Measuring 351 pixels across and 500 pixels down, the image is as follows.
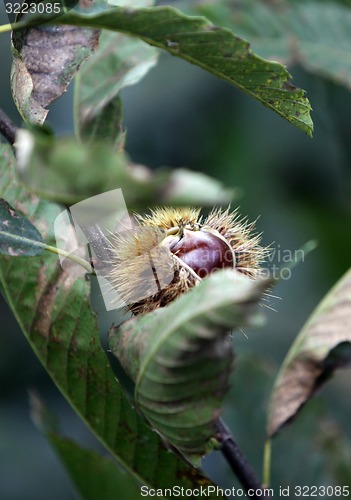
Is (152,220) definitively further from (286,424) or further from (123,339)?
(286,424)

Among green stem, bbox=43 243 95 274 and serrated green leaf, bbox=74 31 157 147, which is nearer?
green stem, bbox=43 243 95 274

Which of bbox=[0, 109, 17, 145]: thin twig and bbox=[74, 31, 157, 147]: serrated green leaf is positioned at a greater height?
bbox=[0, 109, 17, 145]: thin twig

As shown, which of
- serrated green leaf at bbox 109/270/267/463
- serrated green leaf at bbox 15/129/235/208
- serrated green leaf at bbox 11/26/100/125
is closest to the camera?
serrated green leaf at bbox 15/129/235/208

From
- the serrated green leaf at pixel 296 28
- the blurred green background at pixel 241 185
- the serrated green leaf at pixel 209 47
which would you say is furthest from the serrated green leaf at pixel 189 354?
the serrated green leaf at pixel 296 28

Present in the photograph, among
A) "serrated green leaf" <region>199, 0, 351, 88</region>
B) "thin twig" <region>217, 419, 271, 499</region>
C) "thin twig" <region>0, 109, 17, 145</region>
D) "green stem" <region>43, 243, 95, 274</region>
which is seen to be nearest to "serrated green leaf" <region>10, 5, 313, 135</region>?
"thin twig" <region>0, 109, 17, 145</region>

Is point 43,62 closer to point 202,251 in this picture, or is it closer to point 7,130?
point 7,130

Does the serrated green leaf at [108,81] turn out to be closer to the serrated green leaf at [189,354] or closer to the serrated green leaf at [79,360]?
the serrated green leaf at [79,360]

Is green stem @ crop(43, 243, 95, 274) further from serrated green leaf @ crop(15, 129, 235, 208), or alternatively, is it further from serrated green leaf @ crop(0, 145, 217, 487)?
serrated green leaf @ crop(15, 129, 235, 208)

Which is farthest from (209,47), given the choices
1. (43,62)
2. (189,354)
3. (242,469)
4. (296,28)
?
(296,28)
